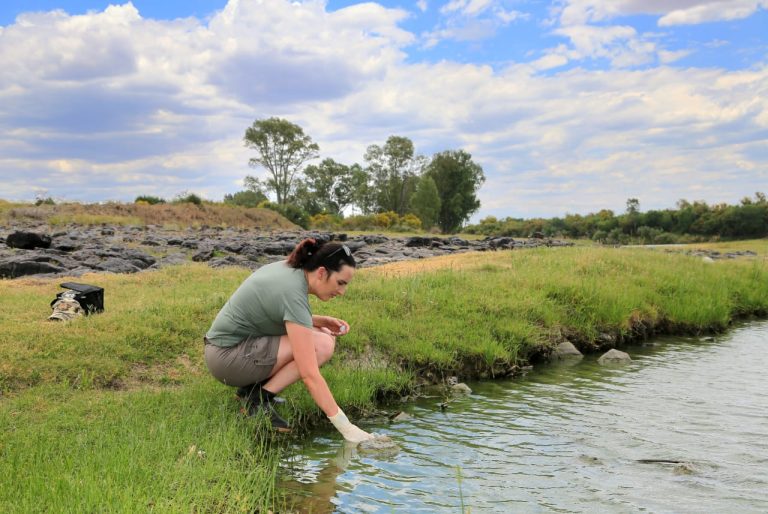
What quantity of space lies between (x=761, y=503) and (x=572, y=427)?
7.51ft

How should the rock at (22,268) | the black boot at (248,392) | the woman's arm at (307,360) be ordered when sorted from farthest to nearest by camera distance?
the rock at (22,268) < the black boot at (248,392) < the woman's arm at (307,360)

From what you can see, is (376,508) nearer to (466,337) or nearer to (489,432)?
(489,432)

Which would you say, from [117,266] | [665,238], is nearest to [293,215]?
[665,238]

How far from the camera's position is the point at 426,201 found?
6950cm

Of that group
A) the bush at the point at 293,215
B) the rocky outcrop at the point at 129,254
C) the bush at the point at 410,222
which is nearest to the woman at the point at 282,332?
the rocky outcrop at the point at 129,254

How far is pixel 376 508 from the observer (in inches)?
207

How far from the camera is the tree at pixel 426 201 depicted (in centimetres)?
6956

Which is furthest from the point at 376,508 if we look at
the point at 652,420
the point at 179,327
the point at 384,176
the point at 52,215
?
the point at 384,176

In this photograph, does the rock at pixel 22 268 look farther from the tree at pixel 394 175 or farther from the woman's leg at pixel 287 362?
the tree at pixel 394 175

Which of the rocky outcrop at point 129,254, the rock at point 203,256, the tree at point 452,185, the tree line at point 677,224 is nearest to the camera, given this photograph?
the rocky outcrop at point 129,254

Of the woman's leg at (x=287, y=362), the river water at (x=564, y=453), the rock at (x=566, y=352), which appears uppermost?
the woman's leg at (x=287, y=362)

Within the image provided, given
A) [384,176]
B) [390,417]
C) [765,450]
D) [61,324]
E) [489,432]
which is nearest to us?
[765,450]

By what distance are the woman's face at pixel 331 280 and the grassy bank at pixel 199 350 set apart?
159cm

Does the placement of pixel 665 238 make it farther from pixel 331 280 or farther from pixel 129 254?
pixel 331 280
